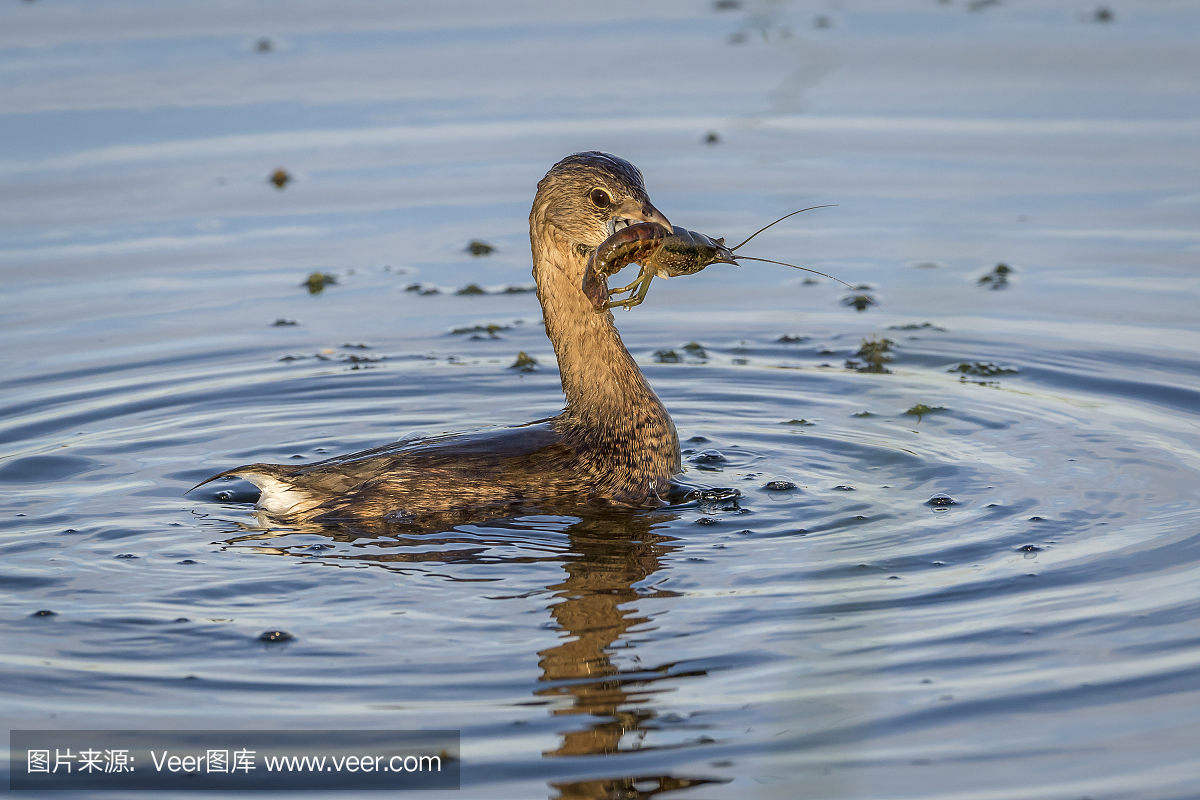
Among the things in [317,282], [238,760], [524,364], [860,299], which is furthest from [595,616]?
[317,282]

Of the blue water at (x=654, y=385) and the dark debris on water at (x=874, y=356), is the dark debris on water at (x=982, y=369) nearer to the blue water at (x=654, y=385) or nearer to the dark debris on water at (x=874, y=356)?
the blue water at (x=654, y=385)

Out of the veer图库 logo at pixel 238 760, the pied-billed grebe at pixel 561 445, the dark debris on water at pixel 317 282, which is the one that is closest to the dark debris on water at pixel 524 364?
the pied-billed grebe at pixel 561 445

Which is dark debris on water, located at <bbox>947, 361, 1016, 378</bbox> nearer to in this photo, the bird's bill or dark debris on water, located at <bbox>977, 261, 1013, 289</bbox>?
dark debris on water, located at <bbox>977, 261, 1013, 289</bbox>

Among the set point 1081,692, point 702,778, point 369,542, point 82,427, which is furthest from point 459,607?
point 82,427

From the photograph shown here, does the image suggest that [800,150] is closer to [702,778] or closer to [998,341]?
[998,341]

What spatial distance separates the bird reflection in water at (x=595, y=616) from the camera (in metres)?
4.34

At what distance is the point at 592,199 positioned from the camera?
260 inches

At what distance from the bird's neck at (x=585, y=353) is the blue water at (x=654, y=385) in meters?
0.52

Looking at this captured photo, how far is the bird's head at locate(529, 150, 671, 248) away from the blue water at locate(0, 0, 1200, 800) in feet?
3.68

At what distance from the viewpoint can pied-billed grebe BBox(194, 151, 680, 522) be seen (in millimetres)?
6125

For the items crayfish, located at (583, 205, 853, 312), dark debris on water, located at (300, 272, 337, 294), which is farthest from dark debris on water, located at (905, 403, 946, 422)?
dark debris on water, located at (300, 272, 337, 294)

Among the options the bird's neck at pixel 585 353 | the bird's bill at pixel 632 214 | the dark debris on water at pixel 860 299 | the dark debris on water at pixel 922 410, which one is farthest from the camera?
the dark debris on water at pixel 860 299

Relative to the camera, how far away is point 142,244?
10766mm

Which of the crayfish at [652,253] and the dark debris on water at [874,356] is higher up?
the crayfish at [652,253]
